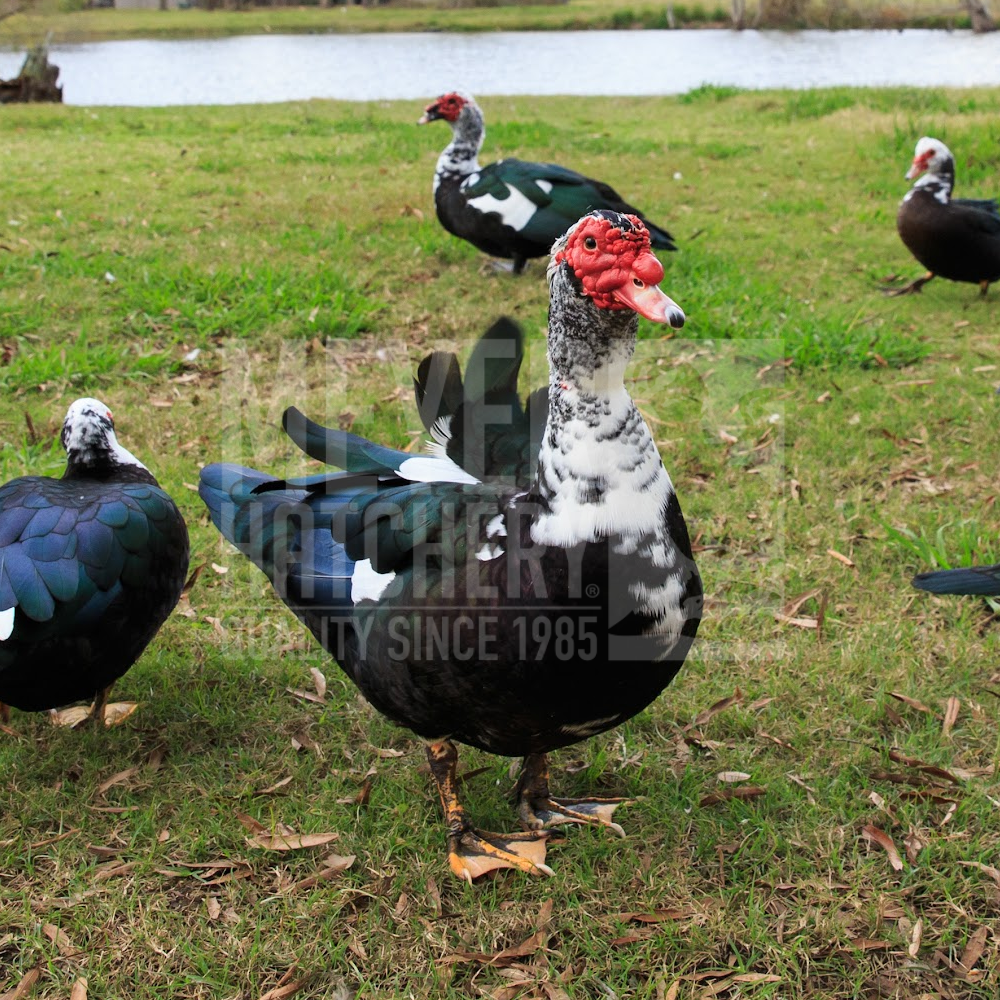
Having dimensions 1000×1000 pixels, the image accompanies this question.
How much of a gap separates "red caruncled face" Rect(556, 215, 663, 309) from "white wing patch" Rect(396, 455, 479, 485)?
710 millimetres

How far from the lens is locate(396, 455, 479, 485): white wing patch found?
2.59 m

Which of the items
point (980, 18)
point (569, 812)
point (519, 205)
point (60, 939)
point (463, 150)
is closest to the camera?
point (60, 939)

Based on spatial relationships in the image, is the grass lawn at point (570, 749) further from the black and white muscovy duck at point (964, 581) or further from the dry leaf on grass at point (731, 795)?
the black and white muscovy duck at point (964, 581)

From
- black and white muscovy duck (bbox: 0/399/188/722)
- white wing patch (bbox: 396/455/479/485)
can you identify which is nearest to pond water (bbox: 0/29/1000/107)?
black and white muscovy duck (bbox: 0/399/188/722)

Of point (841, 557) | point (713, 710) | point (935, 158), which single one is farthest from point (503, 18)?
point (713, 710)

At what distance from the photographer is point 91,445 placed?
3.13 meters

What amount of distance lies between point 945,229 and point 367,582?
189 inches

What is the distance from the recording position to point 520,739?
2301mm

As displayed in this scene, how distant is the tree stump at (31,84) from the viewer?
43.2 ft

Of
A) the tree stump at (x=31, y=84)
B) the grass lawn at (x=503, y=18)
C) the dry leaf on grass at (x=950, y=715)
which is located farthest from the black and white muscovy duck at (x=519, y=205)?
the grass lawn at (x=503, y=18)

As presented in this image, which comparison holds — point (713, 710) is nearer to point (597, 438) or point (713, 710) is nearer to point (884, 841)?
point (884, 841)

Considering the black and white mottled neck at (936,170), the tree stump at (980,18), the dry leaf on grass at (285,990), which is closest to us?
the dry leaf on grass at (285,990)

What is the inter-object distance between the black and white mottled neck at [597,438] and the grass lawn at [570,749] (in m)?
1.01

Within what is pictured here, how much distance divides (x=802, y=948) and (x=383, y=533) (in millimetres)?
1372
